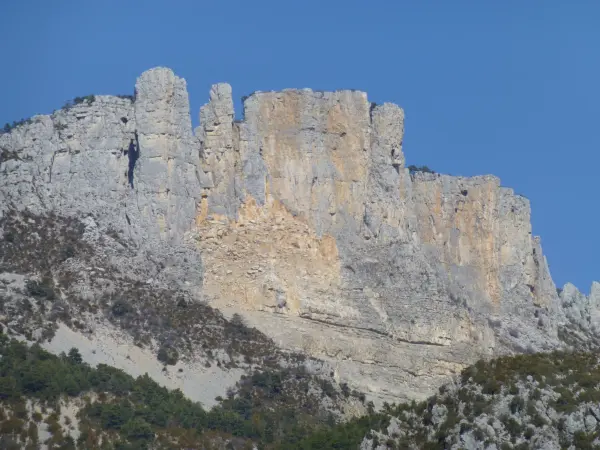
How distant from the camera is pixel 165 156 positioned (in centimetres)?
10125

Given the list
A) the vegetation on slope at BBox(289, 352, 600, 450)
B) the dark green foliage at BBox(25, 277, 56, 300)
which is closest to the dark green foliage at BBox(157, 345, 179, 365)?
the dark green foliage at BBox(25, 277, 56, 300)

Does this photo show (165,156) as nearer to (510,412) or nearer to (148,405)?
(148,405)

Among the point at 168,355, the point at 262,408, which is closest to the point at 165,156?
the point at 168,355

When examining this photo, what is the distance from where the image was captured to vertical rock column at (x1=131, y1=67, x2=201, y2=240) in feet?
330

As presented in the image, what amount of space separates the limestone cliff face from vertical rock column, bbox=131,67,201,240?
0.21 ft

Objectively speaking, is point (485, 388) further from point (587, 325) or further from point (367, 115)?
point (587, 325)

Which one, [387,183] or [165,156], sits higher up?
[387,183]

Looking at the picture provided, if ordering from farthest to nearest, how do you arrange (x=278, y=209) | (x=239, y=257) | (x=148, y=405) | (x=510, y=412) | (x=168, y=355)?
(x=278, y=209) → (x=239, y=257) → (x=168, y=355) → (x=148, y=405) → (x=510, y=412)

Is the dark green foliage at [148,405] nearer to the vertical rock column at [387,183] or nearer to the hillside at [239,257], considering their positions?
the hillside at [239,257]

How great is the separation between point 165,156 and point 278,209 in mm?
5847

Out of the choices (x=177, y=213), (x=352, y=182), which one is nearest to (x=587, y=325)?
(x=352, y=182)

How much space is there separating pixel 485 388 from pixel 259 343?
112 feet

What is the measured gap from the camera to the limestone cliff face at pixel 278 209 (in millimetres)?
99938

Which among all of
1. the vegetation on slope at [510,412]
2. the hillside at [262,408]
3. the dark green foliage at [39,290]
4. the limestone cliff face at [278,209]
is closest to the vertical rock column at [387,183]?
the limestone cliff face at [278,209]
